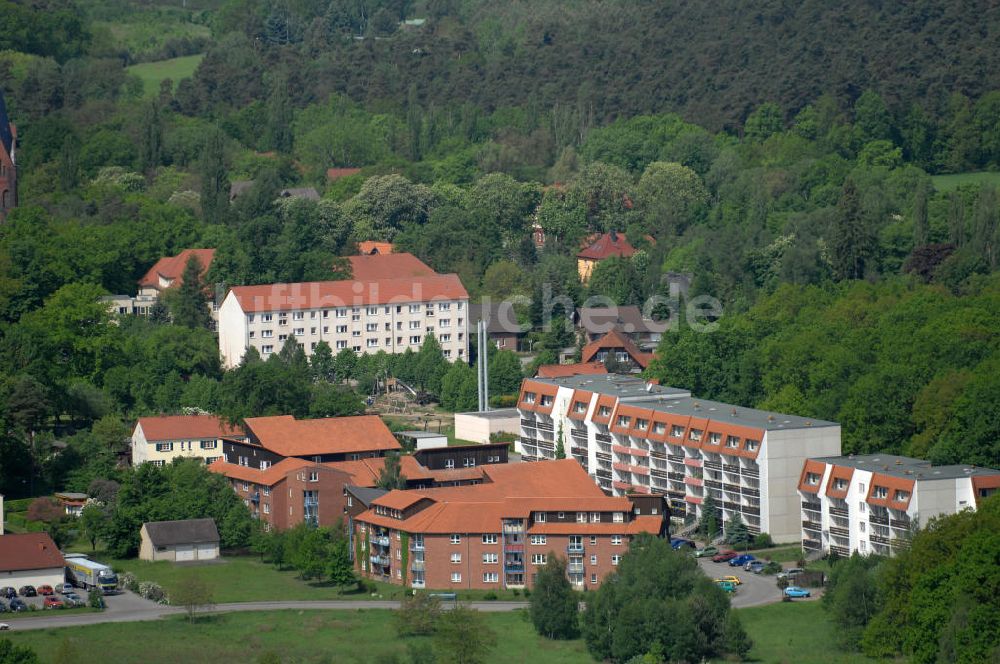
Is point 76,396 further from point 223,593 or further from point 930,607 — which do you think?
point 930,607

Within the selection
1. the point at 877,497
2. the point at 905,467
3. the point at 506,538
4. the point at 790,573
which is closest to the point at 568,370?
the point at 905,467

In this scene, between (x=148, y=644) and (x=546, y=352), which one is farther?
(x=546, y=352)

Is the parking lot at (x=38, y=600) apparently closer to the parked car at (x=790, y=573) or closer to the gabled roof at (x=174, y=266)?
→ the parked car at (x=790, y=573)

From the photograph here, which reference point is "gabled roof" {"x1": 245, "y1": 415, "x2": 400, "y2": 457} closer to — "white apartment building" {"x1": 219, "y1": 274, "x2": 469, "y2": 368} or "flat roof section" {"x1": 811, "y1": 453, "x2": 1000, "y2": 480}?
"flat roof section" {"x1": 811, "y1": 453, "x2": 1000, "y2": 480}

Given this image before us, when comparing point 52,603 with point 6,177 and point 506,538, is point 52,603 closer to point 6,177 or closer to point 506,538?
point 506,538

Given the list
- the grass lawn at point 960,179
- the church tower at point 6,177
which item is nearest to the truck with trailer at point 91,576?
the church tower at point 6,177

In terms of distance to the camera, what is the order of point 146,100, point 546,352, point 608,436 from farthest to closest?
point 146,100
point 546,352
point 608,436

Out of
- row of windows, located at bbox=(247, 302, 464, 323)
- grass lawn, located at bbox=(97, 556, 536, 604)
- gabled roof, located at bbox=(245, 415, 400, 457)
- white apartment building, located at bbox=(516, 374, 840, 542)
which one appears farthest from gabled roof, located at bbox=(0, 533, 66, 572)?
row of windows, located at bbox=(247, 302, 464, 323)

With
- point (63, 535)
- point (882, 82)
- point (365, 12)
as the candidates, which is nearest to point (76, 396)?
point (63, 535)
